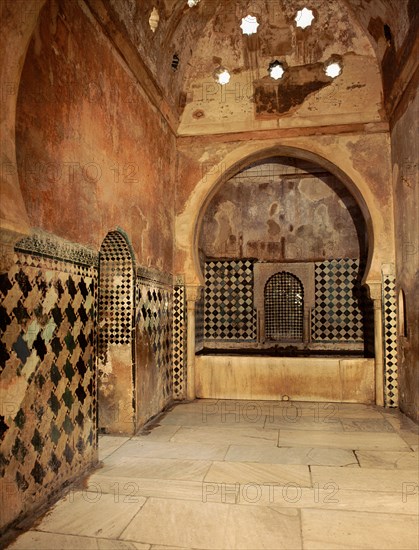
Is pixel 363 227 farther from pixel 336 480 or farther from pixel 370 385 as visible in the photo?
pixel 336 480

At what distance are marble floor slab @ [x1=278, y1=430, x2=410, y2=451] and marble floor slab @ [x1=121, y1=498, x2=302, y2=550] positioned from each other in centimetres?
191

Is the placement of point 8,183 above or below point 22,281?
above

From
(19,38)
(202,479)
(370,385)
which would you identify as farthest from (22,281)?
(370,385)

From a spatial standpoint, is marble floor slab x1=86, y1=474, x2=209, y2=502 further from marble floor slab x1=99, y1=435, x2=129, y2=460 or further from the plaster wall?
the plaster wall

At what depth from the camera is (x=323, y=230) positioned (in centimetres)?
1007

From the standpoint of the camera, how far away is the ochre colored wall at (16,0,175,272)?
389cm

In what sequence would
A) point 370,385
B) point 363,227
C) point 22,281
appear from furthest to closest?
1. point 363,227
2. point 370,385
3. point 22,281

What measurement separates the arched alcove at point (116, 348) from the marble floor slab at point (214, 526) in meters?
2.19

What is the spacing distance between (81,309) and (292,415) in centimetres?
407

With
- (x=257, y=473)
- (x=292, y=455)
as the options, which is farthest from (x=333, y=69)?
(x=257, y=473)

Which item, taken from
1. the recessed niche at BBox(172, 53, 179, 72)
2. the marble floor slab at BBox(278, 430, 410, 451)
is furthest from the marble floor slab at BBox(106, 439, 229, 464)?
the recessed niche at BBox(172, 53, 179, 72)

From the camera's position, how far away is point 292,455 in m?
5.14

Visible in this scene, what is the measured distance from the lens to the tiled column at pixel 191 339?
8141 mm

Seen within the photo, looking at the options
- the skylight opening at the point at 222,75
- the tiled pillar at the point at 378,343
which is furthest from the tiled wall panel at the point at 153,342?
the skylight opening at the point at 222,75
